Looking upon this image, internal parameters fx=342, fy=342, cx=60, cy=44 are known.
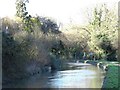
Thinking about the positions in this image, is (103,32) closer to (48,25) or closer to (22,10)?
(48,25)

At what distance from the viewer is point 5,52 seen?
2533cm

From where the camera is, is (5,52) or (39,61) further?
(39,61)

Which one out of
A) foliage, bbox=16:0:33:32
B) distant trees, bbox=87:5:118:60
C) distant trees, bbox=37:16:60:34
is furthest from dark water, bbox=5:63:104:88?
distant trees, bbox=37:16:60:34

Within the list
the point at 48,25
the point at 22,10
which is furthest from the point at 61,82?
the point at 48,25

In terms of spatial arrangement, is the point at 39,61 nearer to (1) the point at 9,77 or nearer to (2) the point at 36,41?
(2) the point at 36,41

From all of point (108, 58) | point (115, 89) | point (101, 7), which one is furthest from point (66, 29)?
point (115, 89)

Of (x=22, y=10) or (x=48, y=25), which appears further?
(x=48, y=25)

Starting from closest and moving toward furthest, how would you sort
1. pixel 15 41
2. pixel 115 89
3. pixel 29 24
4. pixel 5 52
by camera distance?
1. pixel 115 89
2. pixel 5 52
3. pixel 15 41
4. pixel 29 24

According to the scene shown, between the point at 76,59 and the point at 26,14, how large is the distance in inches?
763

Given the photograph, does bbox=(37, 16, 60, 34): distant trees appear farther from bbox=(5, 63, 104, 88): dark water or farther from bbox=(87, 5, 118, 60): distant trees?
bbox=(5, 63, 104, 88): dark water

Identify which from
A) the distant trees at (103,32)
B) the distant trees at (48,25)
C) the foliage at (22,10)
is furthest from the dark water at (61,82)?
the distant trees at (48,25)

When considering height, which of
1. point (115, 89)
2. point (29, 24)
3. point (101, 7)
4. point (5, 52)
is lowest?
point (115, 89)

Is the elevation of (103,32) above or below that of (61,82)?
above

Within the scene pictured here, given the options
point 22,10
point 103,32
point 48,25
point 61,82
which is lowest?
point 61,82
